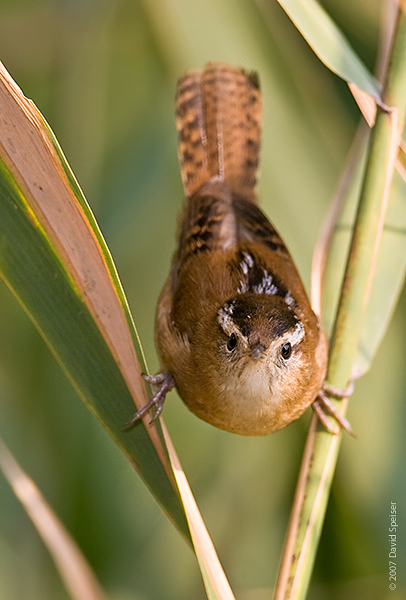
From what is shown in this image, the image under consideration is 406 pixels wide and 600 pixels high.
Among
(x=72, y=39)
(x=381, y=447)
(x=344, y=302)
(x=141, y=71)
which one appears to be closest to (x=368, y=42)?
(x=141, y=71)

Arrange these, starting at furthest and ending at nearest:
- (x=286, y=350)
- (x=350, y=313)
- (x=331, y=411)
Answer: (x=286, y=350) → (x=331, y=411) → (x=350, y=313)

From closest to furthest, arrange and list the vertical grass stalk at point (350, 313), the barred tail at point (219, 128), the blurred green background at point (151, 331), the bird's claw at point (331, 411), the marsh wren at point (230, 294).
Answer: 1. the vertical grass stalk at point (350, 313)
2. the bird's claw at point (331, 411)
3. the marsh wren at point (230, 294)
4. the blurred green background at point (151, 331)
5. the barred tail at point (219, 128)

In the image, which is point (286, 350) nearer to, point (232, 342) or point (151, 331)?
point (232, 342)

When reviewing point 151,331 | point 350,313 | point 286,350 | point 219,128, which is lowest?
point 151,331

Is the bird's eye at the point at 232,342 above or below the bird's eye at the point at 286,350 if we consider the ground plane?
above

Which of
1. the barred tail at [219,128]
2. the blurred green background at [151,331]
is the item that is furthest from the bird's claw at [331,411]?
the barred tail at [219,128]

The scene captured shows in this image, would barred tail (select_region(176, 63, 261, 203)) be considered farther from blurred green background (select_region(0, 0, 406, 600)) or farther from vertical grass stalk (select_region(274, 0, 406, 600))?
vertical grass stalk (select_region(274, 0, 406, 600))

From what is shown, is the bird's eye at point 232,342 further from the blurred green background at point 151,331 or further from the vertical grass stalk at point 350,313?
the blurred green background at point 151,331

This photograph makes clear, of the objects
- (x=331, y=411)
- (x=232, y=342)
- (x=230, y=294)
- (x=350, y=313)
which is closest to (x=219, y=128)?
(x=230, y=294)
